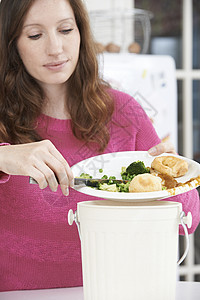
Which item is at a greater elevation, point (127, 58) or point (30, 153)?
point (127, 58)

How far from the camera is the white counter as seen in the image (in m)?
0.99

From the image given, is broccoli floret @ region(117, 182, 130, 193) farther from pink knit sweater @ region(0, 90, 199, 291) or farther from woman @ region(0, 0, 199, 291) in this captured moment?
pink knit sweater @ region(0, 90, 199, 291)

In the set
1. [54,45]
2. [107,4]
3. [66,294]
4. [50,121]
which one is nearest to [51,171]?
[66,294]

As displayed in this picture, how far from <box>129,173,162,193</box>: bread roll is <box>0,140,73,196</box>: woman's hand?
0.40ft

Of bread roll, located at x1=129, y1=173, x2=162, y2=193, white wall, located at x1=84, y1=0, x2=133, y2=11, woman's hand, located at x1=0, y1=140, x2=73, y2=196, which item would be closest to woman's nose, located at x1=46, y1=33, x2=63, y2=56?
woman's hand, located at x1=0, y1=140, x2=73, y2=196

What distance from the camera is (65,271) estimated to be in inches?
52.3

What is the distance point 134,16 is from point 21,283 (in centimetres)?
167

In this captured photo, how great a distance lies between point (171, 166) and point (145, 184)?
144 millimetres

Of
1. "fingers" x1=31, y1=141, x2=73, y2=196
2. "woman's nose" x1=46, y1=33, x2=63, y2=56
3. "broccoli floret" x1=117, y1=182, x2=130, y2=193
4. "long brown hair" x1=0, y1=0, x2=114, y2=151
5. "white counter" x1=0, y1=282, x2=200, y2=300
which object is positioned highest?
"woman's nose" x1=46, y1=33, x2=63, y2=56

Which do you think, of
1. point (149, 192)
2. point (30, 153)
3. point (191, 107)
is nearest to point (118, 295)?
point (149, 192)

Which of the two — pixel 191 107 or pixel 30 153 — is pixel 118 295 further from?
pixel 191 107

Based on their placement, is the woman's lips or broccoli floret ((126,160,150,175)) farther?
the woman's lips

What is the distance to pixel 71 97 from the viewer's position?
1.49 meters

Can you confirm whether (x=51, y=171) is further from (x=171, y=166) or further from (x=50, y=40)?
(x=50, y=40)
